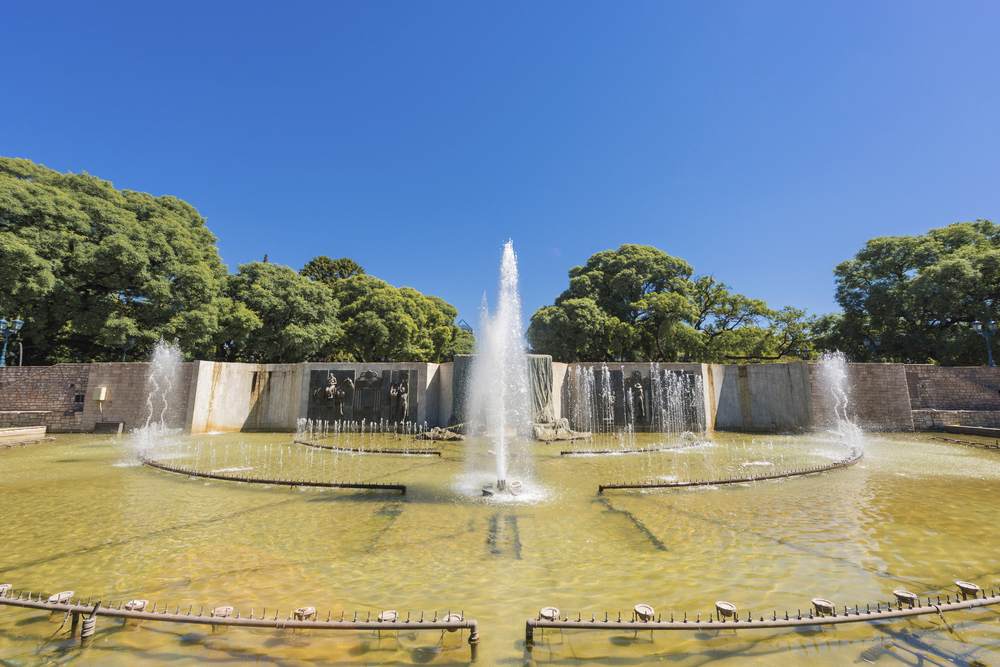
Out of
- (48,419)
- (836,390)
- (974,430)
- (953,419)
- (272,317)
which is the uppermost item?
(272,317)

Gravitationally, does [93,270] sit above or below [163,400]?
above

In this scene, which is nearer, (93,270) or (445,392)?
(445,392)

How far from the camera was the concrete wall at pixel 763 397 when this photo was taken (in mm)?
19125

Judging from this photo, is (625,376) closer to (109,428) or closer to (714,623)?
(714,623)

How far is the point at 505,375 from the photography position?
59.8ft

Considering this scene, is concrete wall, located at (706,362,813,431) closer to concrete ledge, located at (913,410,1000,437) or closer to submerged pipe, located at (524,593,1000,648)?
concrete ledge, located at (913,410,1000,437)

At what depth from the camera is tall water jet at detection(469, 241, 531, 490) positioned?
1614 centimetres

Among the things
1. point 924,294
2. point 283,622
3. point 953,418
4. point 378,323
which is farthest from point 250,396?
point 924,294

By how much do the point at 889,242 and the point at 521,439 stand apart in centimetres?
2847

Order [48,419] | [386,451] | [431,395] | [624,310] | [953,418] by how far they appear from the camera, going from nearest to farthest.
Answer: [386,451] → [48,419] → [953,418] → [431,395] → [624,310]

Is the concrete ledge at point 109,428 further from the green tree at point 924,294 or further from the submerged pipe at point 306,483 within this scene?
the green tree at point 924,294

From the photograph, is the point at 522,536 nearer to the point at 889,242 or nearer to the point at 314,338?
the point at 314,338

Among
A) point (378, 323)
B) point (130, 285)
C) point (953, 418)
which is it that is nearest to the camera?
point (953, 418)

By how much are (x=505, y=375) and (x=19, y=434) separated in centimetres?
1709
